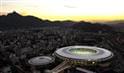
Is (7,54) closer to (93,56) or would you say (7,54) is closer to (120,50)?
(93,56)

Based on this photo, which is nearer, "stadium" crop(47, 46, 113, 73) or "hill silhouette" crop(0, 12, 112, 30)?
"stadium" crop(47, 46, 113, 73)

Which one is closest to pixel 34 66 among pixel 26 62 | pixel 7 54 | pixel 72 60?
pixel 26 62

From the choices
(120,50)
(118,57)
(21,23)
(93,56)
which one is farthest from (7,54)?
(21,23)

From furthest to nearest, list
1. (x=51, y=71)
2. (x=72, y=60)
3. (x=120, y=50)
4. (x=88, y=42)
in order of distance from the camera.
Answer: (x=88, y=42) < (x=120, y=50) < (x=72, y=60) < (x=51, y=71)

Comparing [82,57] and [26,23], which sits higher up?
[82,57]

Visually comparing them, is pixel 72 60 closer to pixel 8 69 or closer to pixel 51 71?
pixel 51 71

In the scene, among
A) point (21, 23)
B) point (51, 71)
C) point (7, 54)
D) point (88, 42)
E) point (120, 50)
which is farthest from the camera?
point (21, 23)

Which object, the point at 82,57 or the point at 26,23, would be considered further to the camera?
the point at 26,23

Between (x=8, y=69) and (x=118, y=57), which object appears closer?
(x=8, y=69)

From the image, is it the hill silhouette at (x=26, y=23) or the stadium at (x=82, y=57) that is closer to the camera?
the stadium at (x=82, y=57)
